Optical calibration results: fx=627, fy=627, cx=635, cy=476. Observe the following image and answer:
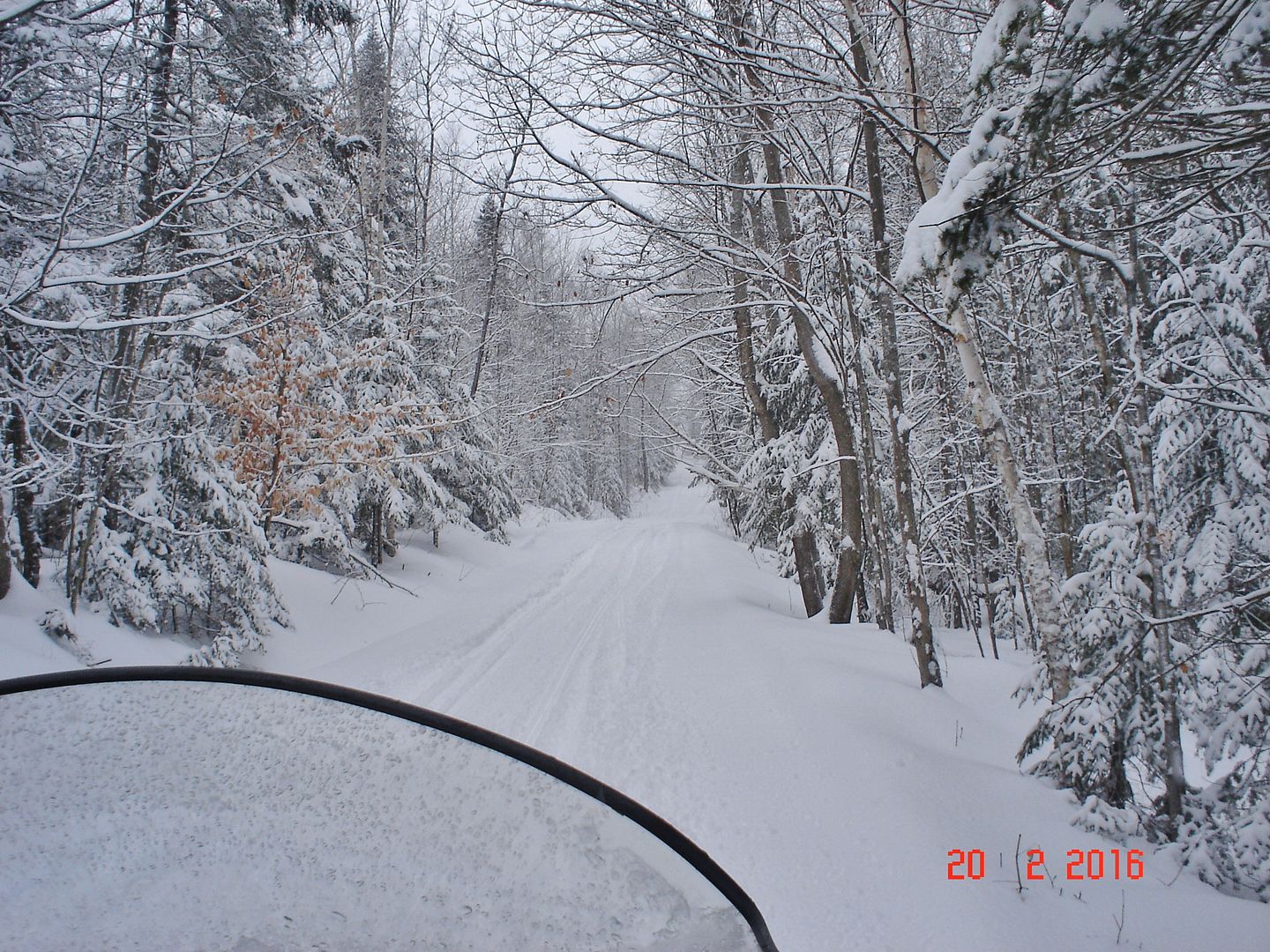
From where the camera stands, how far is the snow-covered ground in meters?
2.93

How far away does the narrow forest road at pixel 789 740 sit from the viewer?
9.61ft

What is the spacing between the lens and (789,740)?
4887 millimetres

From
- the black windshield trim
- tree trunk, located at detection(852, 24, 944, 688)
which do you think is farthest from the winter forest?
the black windshield trim

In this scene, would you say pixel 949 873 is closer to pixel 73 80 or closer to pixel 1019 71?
pixel 1019 71

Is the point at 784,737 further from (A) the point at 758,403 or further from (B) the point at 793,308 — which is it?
(A) the point at 758,403

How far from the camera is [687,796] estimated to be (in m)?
4.18

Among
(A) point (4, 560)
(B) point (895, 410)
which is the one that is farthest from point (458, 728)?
(A) point (4, 560)

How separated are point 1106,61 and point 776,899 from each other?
12.3 ft

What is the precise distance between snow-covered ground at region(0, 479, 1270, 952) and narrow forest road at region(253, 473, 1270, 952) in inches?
0.7

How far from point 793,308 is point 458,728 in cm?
845
